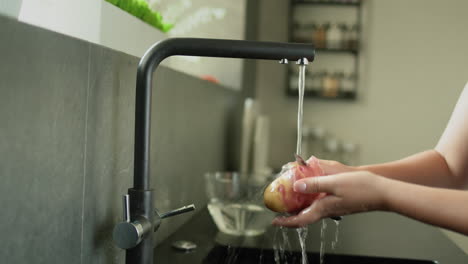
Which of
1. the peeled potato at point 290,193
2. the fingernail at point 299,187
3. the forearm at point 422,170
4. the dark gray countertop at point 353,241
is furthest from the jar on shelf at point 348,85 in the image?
the fingernail at point 299,187

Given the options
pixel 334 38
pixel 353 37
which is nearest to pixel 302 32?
pixel 334 38

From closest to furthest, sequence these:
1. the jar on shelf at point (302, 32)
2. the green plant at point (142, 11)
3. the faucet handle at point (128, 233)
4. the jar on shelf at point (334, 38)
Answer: the faucet handle at point (128, 233), the green plant at point (142, 11), the jar on shelf at point (334, 38), the jar on shelf at point (302, 32)

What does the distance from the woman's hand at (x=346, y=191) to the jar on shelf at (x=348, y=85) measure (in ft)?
10.9

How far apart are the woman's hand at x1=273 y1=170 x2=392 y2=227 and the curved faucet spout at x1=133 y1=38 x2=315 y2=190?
18cm

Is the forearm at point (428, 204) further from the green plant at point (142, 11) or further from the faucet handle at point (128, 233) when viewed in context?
the green plant at point (142, 11)

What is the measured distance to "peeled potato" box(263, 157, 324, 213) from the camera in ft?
2.72

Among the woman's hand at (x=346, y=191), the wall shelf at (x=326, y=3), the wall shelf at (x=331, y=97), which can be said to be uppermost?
the wall shelf at (x=326, y=3)

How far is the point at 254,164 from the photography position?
2.53m

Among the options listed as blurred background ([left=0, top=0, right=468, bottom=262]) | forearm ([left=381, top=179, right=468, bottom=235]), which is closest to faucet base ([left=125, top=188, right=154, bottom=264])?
forearm ([left=381, top=179, right=468, bottom=235])

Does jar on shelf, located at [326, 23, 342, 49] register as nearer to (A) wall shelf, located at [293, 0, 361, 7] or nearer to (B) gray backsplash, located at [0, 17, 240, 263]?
(A) wall shelf, located at [293, 0, 361, 7]

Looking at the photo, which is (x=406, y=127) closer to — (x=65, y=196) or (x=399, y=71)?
(x=399, y=71)

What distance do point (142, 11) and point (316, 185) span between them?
695 millimetres

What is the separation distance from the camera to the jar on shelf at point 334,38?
155 inches

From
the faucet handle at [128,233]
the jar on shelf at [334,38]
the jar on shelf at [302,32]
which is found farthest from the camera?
the jar on shelf at [302,32]
